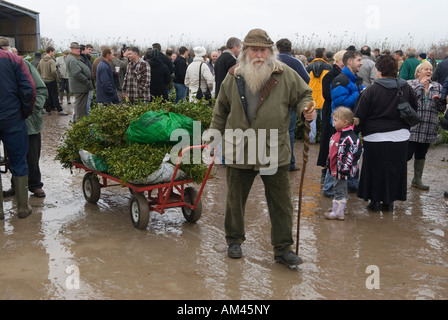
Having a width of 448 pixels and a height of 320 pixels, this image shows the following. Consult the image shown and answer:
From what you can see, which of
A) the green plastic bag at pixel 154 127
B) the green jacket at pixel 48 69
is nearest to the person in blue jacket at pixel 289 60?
the green plastic bag at pixel 154 127

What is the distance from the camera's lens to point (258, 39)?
16.5 feet

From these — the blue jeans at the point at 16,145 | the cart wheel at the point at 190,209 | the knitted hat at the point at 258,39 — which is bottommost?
the cart wheel at the point at 190,209

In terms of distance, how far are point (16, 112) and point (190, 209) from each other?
2484 mm

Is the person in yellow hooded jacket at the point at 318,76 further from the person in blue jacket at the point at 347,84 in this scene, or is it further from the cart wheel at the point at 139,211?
the cart wheel at the point at 139,211

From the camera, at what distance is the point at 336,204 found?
678 centimetres

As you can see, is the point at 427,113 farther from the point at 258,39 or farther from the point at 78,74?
the point at 78,74

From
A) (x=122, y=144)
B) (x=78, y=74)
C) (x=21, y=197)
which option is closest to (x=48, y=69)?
(x=78, y=74)

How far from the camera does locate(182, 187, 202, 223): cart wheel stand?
6.37 meters

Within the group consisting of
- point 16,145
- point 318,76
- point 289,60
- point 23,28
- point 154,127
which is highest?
point 23,28

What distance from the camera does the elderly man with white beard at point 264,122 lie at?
501 cm

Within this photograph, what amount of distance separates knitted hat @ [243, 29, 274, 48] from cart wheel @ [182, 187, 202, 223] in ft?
7.17

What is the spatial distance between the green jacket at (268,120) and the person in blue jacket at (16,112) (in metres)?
2.84
